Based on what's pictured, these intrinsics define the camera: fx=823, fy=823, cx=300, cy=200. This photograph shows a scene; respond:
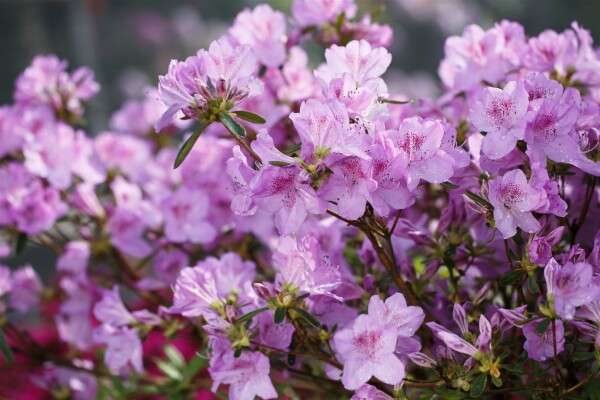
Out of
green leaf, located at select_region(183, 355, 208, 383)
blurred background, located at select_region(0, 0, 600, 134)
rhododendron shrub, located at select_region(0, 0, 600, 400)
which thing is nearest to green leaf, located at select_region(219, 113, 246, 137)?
rhododendron shrub, located at select_region(0, 0, 600, 400)

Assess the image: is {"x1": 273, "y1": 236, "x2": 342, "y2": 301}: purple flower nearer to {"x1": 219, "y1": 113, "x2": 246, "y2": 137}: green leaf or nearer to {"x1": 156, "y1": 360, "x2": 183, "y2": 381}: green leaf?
{"x1": 219, "y1": 113, "x2": 246, "y2": 137}: green leaf

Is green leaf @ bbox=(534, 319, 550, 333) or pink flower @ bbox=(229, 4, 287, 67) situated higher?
pink flower @ bbox=(229, 4, 287, 67)

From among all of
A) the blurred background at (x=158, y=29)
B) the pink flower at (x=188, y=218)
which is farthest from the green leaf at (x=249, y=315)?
the blurred background at (x=158, y=29)

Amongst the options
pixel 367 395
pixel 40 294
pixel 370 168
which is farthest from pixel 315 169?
pixel 40 294

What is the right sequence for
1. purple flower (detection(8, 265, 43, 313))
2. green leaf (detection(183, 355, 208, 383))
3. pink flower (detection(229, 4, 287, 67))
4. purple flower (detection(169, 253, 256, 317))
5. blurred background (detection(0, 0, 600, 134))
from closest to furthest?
purple flower (detection(169, 253, 256, 317)), pink flower (detection(229, 4, 287, 67)), green leaf (detection(183, 355, 208, 383)), purple flower (detection(8, 265, 43, 313)), blurred background (detection(0, 0, 600, 134))

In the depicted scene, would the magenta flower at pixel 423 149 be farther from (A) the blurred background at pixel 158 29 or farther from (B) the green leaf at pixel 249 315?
(A) the blurred background at pixel 158 29

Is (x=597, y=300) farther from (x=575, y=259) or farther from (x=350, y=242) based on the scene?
(x=350, y=242)

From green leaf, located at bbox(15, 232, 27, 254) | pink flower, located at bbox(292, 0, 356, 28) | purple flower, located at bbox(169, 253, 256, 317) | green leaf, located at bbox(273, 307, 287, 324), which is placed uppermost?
pink flower, located at bbox(292, 0, 356, 28)
